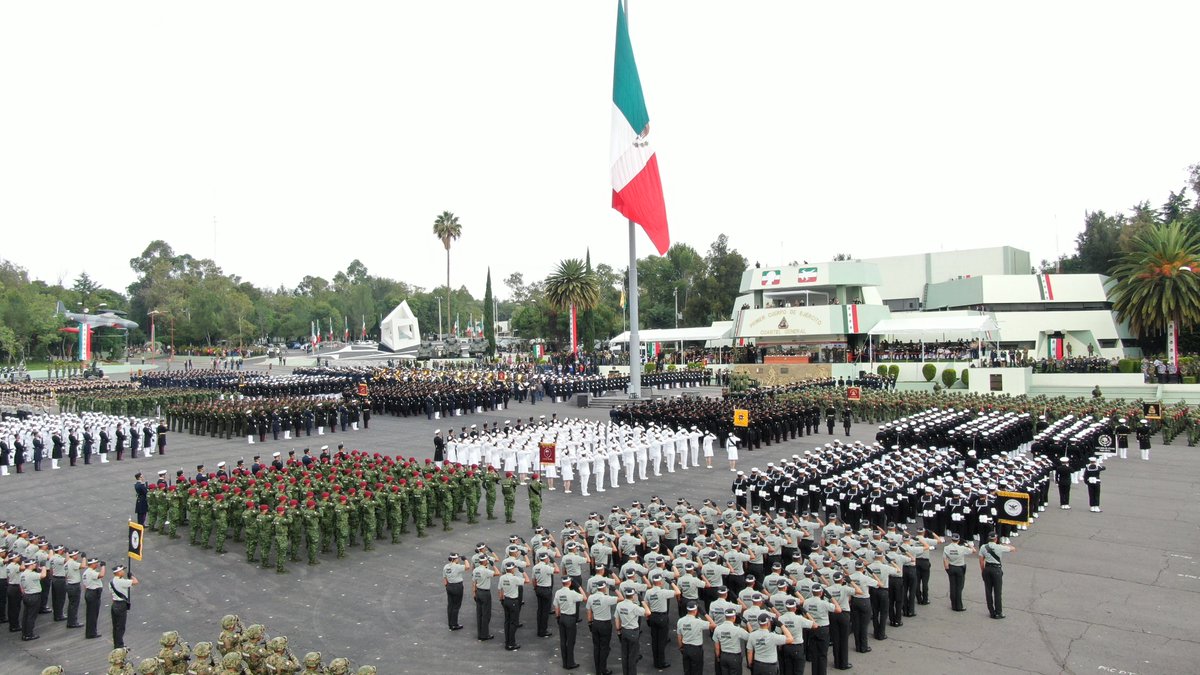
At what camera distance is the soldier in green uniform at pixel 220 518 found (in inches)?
538

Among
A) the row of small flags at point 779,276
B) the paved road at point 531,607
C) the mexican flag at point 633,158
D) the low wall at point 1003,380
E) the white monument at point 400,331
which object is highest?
the mexican flag at point 633,158

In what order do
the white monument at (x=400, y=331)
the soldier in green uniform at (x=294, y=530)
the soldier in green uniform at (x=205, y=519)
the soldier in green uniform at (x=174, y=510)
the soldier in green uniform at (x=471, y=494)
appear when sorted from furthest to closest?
the white monument at (x=400, y=331), the soldier in green uniform at (x=471, y=494), the soldier in green uniform at (x=174, y=510), the soldier in green uniform at (x=205, y=519), the soldier in green uniform at (x=294, y=530)

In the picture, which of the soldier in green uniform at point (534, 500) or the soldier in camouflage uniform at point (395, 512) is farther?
the soldier in green uniform at point (534, 500)

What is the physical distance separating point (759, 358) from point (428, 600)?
41.4m

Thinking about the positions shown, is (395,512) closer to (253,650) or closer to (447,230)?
(253,650)

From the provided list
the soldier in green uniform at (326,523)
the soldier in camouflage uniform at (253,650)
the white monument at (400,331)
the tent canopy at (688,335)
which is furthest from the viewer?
the white monument at (400,331)

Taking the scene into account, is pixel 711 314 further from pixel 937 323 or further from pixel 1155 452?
pixel 1155 452

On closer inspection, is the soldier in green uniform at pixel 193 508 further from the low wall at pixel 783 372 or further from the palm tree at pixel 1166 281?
the palm tree at pixel 1166 281

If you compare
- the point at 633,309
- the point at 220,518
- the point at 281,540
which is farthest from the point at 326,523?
the point at 633,309

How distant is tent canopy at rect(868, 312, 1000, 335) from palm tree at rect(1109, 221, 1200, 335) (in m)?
7.00

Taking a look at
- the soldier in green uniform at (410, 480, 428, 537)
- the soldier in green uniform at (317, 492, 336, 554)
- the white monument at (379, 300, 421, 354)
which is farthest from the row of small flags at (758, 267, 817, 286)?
the soldier in green uniform at (317, 492, 336, 554)

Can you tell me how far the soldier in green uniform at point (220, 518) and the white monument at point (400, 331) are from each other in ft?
205

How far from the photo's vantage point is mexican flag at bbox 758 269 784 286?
5275 centimetres

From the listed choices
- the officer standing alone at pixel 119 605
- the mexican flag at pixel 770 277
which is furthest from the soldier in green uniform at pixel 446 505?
the mexican flag at pixel 770 277
